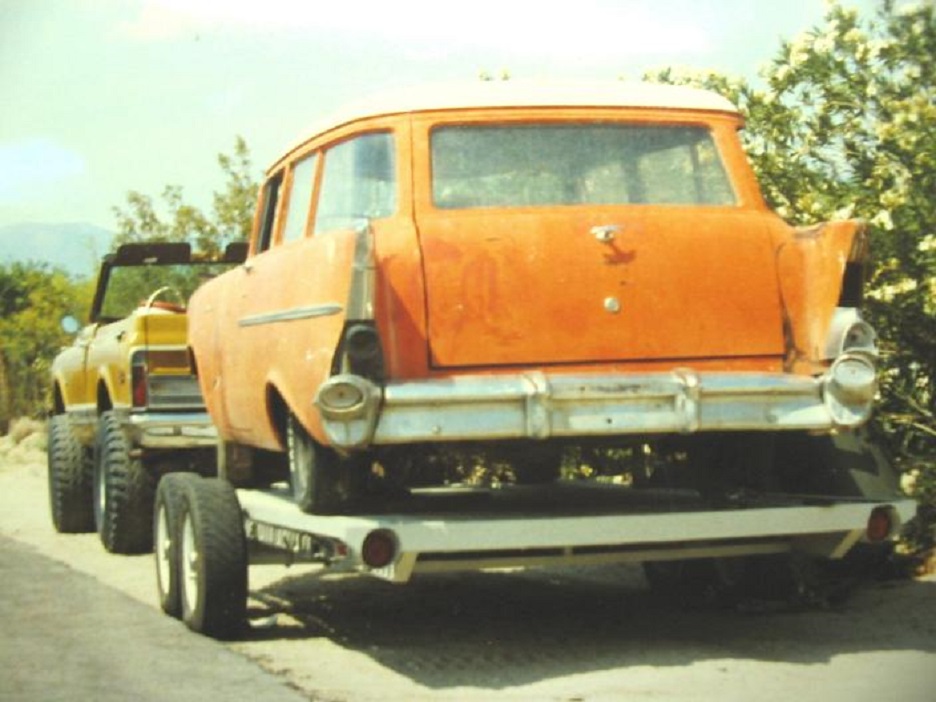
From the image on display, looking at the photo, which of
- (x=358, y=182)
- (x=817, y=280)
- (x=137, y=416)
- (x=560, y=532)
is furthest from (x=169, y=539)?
(x=817, y=280)

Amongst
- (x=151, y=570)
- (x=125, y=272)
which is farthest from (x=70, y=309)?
(x=151, y=570)

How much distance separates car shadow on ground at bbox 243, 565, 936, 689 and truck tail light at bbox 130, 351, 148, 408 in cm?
195

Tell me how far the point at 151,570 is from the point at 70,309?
58.3 ft

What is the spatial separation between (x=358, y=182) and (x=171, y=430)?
14.1ft

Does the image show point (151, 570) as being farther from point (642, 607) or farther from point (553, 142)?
point (553, 142)

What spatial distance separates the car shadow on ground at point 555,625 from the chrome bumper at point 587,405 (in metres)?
0.94

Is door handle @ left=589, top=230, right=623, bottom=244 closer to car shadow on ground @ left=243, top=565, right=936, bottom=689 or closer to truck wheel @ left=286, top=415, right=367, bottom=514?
truck wheel @ left=286, top=415, right=367, bottom=514

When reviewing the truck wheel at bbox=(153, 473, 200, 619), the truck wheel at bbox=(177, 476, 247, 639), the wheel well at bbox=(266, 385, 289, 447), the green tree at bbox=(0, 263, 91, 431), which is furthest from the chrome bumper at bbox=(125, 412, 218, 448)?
the green tree at bbox=(0, 263, 91, 431)

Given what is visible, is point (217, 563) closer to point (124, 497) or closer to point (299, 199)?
point (299, 199)

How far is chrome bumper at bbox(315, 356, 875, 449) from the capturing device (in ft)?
21.5

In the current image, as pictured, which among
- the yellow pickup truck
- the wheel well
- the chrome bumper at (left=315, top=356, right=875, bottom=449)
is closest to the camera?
the chrome bumper at (left=315, top=356, right=875, bottom=449)

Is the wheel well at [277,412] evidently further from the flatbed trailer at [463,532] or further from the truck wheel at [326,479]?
the truck wheel at [326,479]

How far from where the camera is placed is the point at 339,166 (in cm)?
761

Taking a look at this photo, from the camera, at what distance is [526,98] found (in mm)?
7457
